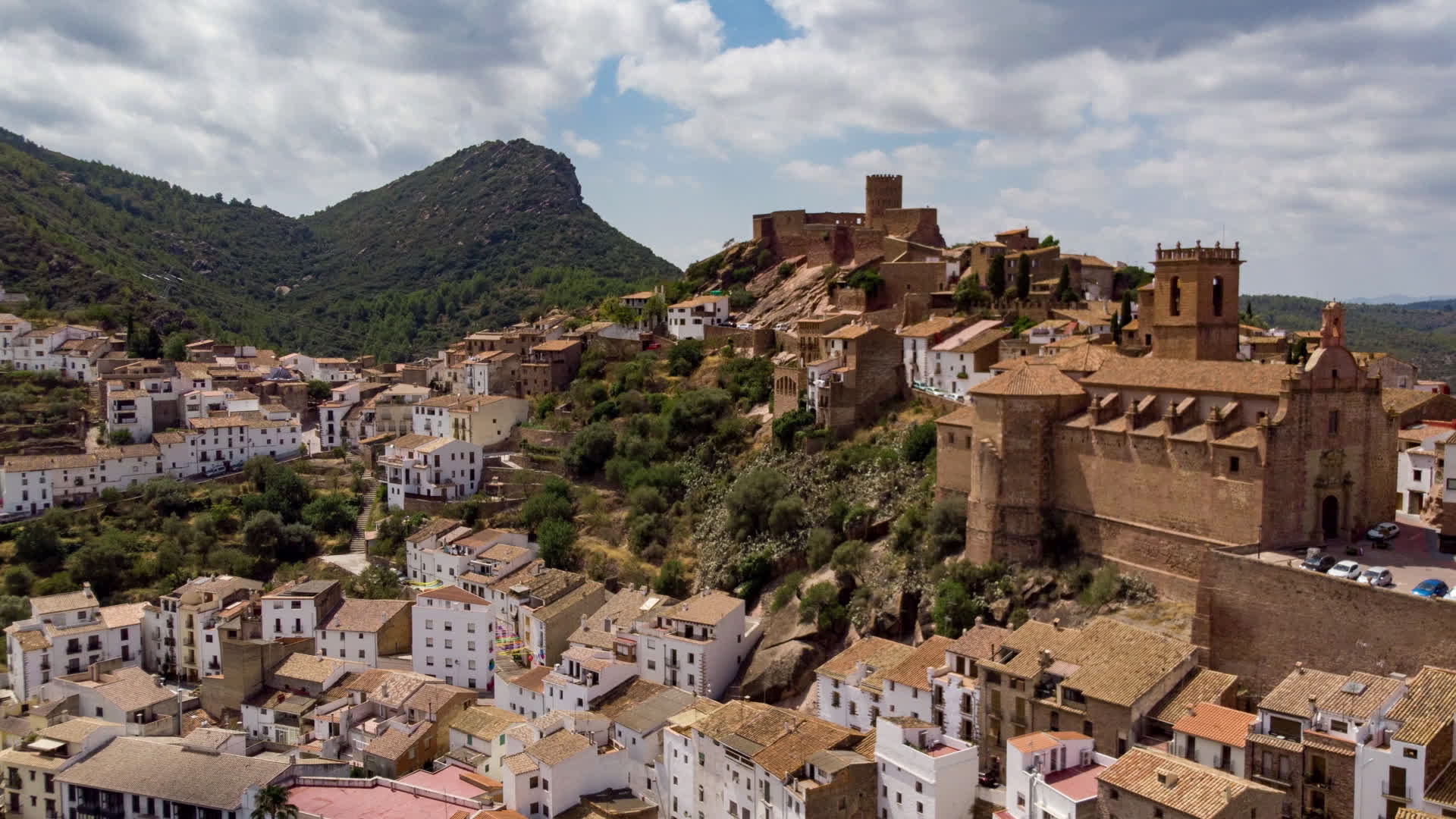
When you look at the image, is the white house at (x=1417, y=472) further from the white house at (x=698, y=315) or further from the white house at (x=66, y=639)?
the white house at (x=66, y=639)

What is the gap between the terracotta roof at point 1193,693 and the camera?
2373 centimetres

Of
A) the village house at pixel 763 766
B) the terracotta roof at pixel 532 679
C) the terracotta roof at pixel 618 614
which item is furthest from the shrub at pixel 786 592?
the terracotta roof at pixel 532 679

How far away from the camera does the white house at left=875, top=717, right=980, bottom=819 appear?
24.7 m

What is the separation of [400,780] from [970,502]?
16.1 meters

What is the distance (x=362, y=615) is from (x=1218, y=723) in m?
26.8

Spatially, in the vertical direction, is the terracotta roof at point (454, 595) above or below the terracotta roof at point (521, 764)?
above


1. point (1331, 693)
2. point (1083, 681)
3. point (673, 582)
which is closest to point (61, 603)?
point (673, 582)

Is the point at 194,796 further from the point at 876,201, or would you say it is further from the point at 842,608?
the point at 876,201

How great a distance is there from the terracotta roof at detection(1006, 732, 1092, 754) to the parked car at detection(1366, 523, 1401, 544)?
29.5ft

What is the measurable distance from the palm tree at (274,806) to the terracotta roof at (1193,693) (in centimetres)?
1899

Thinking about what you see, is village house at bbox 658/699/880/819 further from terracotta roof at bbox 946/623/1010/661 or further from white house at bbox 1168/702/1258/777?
white house at bbox 1168/702/1258/777

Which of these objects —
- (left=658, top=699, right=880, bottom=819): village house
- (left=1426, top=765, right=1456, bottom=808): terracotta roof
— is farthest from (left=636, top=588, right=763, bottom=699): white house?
(left=1426, top=765, right=1456, bottom=808): terracotta roof

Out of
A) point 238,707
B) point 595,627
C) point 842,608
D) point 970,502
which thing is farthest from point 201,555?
point 970,502

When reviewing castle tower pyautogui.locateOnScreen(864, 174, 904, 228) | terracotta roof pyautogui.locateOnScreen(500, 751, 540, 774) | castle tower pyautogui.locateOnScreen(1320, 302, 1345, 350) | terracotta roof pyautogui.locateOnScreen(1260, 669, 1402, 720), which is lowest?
terracotta roof pyautogui.locateOnScreen(500, 751, 540, 774)
